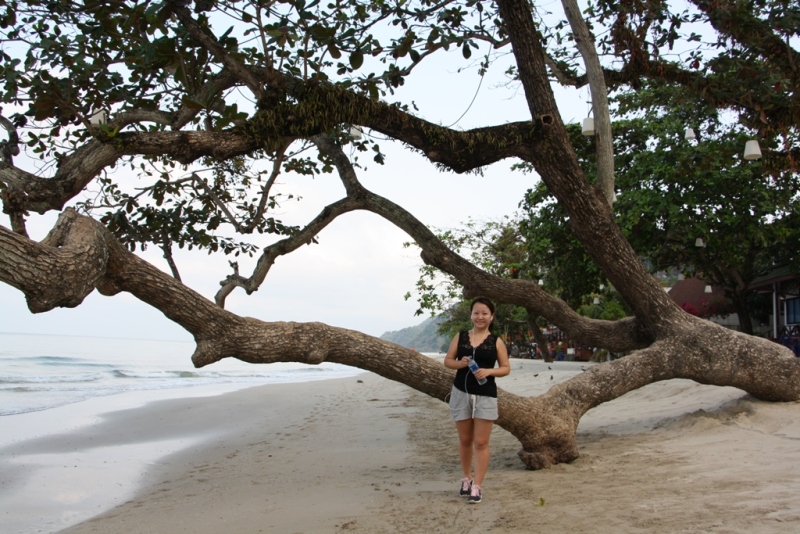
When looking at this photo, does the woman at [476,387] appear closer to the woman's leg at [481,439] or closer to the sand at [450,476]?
the woman's leg at [481,439]

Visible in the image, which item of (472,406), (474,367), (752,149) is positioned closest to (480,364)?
(474,367)

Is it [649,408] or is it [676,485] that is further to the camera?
[649,408]

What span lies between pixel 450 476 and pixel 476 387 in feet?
3.80

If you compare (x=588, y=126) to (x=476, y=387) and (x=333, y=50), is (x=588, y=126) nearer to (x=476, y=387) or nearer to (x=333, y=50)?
(x=333, y=50)

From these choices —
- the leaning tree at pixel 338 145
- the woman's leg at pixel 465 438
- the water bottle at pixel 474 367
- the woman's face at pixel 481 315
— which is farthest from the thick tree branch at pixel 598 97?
the woman's leg at pixel 465 438

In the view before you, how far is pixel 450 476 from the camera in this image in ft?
16.8

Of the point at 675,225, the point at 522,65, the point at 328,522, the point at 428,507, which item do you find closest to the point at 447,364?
the point at 428,507

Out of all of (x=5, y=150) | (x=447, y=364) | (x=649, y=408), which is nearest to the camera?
(x=447, y=364)

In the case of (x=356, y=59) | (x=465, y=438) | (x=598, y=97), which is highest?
(x=598, y=97)

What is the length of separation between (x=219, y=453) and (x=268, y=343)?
345cm

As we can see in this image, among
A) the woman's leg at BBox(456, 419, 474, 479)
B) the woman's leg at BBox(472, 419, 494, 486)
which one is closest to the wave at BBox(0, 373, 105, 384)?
the woman's leg at BBox(456, 419, 474, 479)

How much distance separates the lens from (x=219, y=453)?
7594 mm

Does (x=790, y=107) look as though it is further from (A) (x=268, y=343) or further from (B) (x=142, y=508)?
(B) (x=142, y=508)

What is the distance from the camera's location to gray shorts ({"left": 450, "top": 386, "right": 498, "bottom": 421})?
430cm
